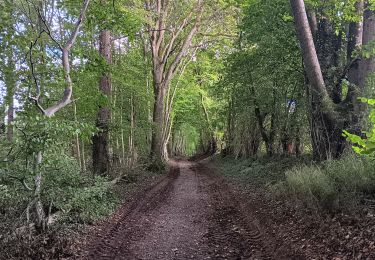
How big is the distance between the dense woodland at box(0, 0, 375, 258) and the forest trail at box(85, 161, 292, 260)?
936 mm

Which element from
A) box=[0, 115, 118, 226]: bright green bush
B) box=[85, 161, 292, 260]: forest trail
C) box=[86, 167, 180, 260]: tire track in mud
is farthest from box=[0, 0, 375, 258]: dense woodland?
box=[85, 161, 292, 260]: forest trail

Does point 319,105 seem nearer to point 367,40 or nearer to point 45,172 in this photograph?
point 367,40

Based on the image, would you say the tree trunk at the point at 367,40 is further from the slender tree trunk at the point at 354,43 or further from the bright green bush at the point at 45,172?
the bright green bush at the point at 45,172

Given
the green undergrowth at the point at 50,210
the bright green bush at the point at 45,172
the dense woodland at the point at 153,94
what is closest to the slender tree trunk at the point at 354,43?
the dense woodland at the point at 153,94

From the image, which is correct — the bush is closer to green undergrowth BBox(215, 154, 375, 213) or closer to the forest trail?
green undergrowth BBox(215, 154, 375, 213)

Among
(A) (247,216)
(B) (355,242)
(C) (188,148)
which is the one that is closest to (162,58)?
(A) (247,216)

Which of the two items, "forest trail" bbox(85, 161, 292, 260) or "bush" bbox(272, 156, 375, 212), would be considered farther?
"bush" bbox(272, 156, 375, 212)

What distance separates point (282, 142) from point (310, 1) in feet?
23.3

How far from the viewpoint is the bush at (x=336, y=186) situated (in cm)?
576

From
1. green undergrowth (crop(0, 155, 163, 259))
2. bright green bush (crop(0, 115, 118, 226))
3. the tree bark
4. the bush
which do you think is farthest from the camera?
the tree bark

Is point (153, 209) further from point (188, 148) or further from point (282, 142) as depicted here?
point (188, 148)

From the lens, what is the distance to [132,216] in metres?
8.27

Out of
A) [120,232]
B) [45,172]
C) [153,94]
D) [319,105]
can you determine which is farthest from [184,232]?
[153,94]

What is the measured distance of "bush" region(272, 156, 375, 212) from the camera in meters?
5.76
